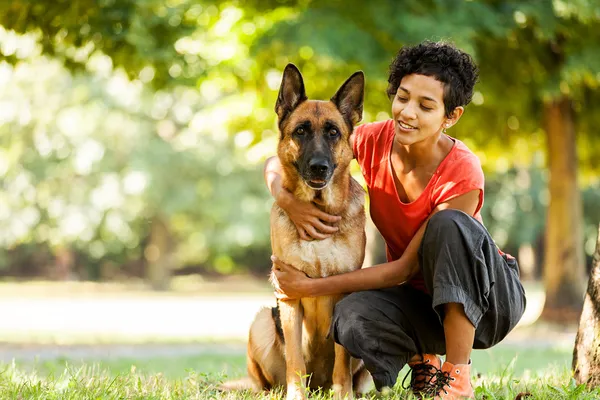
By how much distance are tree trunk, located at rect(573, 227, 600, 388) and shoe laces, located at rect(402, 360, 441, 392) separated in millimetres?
811

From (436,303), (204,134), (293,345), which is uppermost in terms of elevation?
(204,134)

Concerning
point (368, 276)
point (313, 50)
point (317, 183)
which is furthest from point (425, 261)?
point (313, 50)

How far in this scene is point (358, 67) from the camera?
29.9 ft

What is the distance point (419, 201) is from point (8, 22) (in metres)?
6.12

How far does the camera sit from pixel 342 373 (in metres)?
3.99

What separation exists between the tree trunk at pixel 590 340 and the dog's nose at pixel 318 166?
1566 millimetres

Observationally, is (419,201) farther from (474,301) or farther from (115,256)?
(115,256)

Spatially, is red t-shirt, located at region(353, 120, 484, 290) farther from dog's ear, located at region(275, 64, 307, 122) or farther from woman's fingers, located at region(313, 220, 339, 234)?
dog's ear, located at region(275, 64, 307, 122)

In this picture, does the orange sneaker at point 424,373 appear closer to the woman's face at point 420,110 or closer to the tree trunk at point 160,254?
the woman's face at point 420,110

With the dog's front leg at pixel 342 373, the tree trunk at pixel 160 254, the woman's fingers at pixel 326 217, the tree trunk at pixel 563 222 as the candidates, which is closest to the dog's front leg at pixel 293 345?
the dog's front leg at pixel 342 373

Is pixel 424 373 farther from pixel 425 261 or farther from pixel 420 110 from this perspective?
pixel 420 110

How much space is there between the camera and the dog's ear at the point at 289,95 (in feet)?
14.0

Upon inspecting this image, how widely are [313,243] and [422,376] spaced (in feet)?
2.95

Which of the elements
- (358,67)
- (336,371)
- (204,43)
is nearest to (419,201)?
(336,371)
